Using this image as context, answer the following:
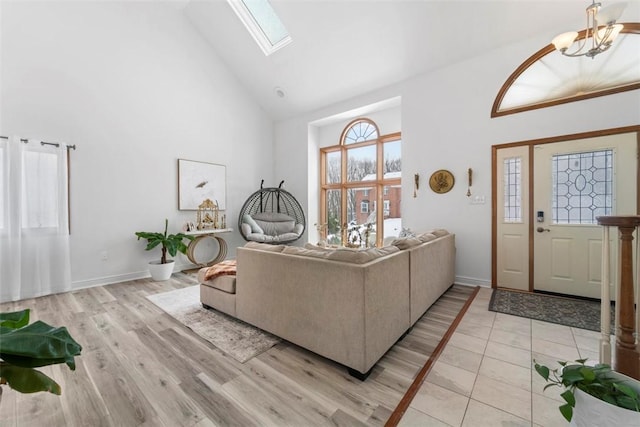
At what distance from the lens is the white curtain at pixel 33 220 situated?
3277mm

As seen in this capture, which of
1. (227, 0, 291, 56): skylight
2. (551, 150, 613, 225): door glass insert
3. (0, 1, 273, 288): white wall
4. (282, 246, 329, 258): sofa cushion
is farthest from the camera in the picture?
(227, 0, 291, 56): skylight

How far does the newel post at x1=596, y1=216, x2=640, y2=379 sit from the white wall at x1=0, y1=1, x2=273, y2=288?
5.64 m

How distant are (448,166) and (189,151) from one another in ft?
15.5

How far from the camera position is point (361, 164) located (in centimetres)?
602

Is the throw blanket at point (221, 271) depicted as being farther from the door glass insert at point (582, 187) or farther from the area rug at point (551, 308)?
the door glass insert at point (582, 187)

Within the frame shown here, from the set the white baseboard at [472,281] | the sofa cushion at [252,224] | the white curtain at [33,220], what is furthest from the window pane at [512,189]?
the white curtain at [33,220]

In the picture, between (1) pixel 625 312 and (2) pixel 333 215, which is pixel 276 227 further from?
(1) pixel 625 312

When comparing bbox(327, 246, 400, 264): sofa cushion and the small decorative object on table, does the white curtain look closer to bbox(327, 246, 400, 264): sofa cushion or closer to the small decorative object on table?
the small decorative object on table

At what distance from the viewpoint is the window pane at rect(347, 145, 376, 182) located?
5.82m

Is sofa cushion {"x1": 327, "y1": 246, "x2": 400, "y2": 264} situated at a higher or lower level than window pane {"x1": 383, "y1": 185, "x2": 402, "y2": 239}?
lower

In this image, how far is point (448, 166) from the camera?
167 inches

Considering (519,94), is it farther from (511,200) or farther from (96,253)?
(96,253)

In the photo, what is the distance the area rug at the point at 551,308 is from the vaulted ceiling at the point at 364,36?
326cm

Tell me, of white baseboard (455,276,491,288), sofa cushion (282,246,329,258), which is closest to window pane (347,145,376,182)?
white baseboard (455,276,491,288)
